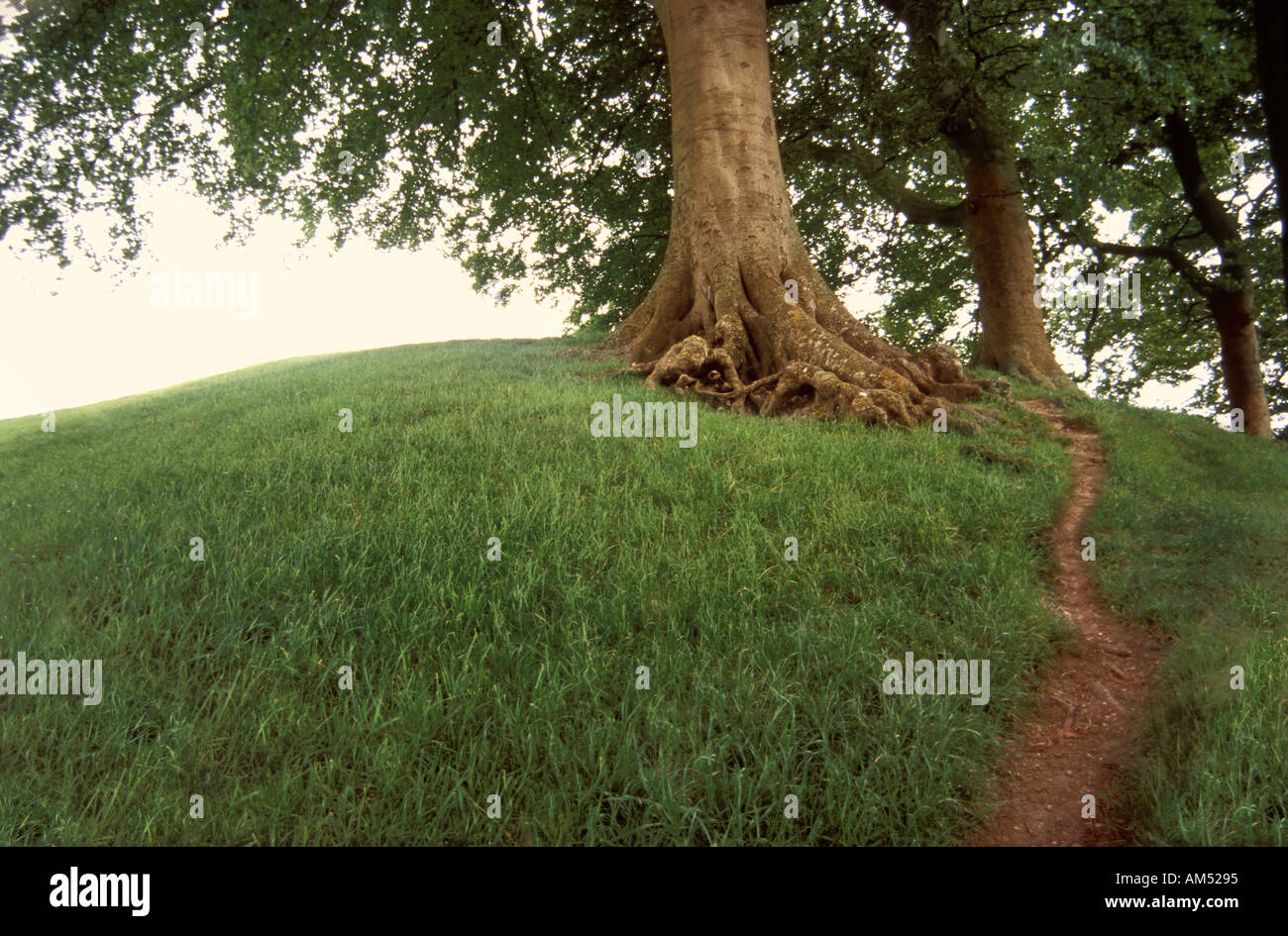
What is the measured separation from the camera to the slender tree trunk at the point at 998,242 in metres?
13.1

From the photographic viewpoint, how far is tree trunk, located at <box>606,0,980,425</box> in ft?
27.5

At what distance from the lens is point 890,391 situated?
25.7ft

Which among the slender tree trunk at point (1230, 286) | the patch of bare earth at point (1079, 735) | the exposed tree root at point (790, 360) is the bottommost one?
the patch of bare earth at point (1079, 735)

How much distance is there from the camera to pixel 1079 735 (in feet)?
10.6

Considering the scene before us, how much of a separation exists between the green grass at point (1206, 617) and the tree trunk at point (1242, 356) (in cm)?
896

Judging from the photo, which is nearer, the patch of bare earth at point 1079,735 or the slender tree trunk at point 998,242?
the patch of bare earth at point 1079,735

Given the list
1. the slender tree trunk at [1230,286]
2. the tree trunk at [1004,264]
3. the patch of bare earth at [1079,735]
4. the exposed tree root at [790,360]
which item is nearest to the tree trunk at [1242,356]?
the slender tree trunk at [1230,286]

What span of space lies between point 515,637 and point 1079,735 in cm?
272

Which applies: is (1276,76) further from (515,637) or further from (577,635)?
(515,637)

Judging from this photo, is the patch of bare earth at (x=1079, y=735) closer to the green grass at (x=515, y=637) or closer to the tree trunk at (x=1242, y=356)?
the green grass at (x=515, y=637)

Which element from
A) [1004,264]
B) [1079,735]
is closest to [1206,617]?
[1079,735]
